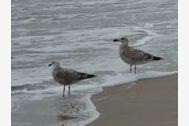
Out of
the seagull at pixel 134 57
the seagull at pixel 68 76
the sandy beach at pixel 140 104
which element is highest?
the seagull at pixel 134 57

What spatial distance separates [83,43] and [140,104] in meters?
4.24

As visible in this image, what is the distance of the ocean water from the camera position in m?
6.08

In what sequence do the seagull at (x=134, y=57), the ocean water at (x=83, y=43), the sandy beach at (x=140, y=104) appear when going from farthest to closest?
1. the seagull at (x=134, y=57)
2. the ocean water at (x=83, y=43)
3. the sandy beach at (x=140, y=104)

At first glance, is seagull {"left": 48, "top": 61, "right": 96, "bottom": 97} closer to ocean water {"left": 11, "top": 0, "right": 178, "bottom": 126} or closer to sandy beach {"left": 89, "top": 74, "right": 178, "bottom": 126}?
ocean water {"left": 11, "top": 0, "right": 178, "bottom": 126}

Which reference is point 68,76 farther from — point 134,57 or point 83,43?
point 83,43

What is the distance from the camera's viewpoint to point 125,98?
18.0 feet

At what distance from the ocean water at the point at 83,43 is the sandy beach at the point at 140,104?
0.16 metres

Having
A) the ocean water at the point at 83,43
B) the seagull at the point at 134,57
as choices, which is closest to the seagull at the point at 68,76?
the ocean water at the point at 83,43

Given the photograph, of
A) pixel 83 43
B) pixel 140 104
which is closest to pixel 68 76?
pixel 140 104

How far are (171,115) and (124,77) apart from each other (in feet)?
6.46

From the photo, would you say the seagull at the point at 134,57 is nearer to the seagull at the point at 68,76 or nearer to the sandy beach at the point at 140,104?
the sandy beach at the point at 140,104

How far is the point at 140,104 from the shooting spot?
5195 mm

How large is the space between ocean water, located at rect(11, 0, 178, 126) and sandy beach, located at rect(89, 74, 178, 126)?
0.52 ft

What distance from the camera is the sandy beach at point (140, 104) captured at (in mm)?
4688
